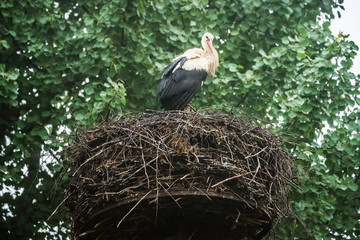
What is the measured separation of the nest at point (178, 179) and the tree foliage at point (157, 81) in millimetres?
2957

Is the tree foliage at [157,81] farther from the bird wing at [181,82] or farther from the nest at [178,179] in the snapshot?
the nest at [178,179]

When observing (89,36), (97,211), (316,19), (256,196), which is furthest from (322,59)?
(97,211)

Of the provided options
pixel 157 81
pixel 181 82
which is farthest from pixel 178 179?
pixel 157 81

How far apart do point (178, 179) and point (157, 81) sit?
4850mm

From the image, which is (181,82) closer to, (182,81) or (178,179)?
(182,81)

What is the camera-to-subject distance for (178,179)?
244 inches

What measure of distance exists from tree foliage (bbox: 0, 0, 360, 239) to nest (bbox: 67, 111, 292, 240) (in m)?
2.96

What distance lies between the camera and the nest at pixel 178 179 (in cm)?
624

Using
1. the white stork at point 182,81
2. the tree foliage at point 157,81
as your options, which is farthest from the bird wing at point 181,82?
the tree foliage at point 157,81

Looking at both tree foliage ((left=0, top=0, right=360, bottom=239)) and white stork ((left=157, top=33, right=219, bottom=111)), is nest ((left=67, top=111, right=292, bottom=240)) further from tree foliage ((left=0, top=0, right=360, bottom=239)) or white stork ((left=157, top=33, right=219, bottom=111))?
A: tree foliage ((left=0, top=0, right=360, bottom=239))

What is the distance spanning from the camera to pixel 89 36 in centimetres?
1066

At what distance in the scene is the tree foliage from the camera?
1019 cm

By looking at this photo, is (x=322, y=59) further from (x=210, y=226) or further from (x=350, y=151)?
(x=210, y=226)

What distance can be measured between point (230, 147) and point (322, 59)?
13.9 feet
